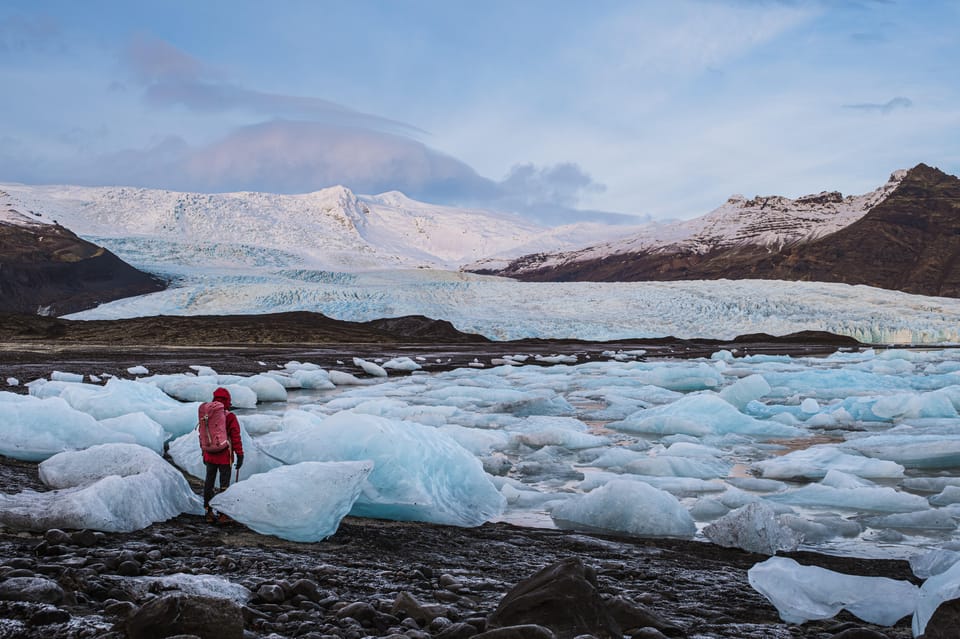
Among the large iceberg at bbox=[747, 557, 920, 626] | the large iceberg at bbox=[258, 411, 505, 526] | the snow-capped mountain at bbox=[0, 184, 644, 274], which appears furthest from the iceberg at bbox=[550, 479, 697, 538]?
the snow-capped mountain at bbox=[0, 184, 644, 274]

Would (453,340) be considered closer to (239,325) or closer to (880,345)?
(239,325)

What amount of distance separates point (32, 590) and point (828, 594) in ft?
10.6

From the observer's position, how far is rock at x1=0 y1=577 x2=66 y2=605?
Result: 252cm

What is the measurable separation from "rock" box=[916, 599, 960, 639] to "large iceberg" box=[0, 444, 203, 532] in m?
3.71

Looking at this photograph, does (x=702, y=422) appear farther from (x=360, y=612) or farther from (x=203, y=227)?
(x=203, y=227)

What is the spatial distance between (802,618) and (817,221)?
12184 cm

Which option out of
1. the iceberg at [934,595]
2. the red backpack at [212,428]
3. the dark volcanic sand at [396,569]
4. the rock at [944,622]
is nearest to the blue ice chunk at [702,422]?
the dark volcanic sand at [396,569]

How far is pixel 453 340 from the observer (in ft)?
119

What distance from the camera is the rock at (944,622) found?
2380 millimetres

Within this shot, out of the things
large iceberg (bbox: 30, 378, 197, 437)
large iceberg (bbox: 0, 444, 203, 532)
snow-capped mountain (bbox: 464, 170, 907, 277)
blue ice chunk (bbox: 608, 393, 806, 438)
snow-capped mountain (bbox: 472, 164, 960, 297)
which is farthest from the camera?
snow-capped mountain (bbox: 464, 170, 907, 277)

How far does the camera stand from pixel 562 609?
261 cm

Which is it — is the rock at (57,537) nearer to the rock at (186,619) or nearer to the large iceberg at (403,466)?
the rock at (186,619)

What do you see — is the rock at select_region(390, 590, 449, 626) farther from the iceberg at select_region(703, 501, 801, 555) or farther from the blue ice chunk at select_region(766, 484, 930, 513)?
the blue ice chunk at select_region(766, 484, 930, 513)

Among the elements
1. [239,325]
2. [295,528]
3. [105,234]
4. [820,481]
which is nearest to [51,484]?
[295,528]
